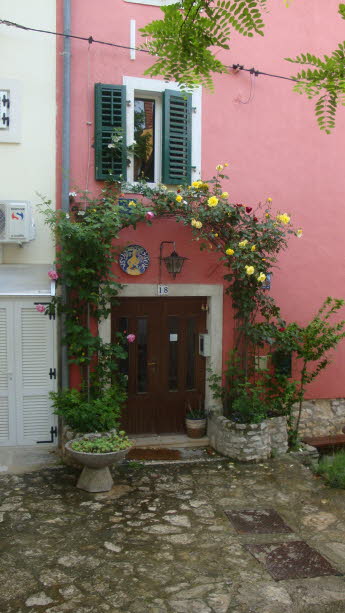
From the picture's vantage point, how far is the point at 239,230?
7.33 meters

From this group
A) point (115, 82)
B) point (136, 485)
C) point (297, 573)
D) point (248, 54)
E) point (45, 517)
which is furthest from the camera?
point (248, 54)

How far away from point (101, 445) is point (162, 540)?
137 cm

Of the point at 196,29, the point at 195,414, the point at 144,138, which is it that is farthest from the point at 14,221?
the point at 196,29

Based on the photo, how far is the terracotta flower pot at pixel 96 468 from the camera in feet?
19.5

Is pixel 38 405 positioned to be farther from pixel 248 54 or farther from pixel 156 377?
pixel 248 54

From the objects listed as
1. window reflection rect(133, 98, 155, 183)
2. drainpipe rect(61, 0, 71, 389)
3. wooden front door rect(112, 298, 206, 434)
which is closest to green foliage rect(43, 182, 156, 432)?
drainpipe rect(61, 0, 71, 389)

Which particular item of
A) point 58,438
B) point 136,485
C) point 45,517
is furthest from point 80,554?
point 58,438

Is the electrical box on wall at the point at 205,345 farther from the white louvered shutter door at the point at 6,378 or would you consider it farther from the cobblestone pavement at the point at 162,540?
the white louvered shutter door at the point at 6,378

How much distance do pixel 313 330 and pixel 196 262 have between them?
78.6 inches

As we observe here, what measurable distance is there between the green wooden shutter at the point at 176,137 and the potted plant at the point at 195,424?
137 inches

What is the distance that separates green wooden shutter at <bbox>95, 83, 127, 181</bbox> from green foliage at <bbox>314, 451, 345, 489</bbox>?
4769 mm

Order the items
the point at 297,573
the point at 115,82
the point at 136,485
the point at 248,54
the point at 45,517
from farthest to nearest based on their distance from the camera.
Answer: the point at 248,54, the point at 115,82, the point at 136,485, the point at 45,517, the point at 297,573

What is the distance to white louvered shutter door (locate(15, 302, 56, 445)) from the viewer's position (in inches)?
284

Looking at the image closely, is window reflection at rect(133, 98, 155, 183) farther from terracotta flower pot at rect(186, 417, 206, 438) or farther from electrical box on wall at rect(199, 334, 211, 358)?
terracotta flower pot at rect(186, 417, 206, 438)
